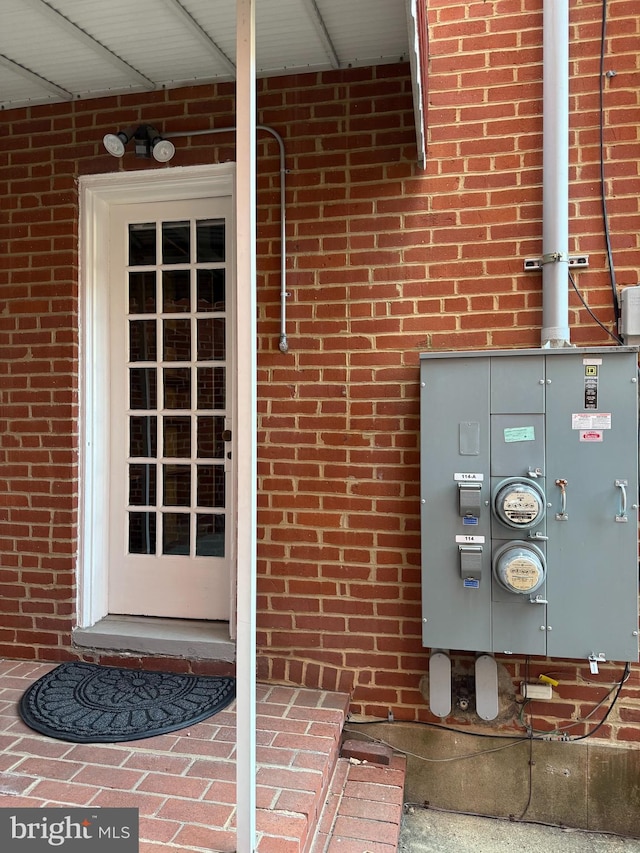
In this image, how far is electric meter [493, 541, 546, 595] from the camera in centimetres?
254

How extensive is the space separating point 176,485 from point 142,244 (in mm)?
1466

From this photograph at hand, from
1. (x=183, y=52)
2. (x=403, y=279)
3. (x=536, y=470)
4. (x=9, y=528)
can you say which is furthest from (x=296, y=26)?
(x=9, y=528)

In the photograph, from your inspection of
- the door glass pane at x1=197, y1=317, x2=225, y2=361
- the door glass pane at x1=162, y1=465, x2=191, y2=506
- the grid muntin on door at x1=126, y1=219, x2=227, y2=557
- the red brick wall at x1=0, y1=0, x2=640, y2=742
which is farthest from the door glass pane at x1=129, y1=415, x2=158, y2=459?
the red brick wall at x1=0, y1=0, x2=640, y2=742

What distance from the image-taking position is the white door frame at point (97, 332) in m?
3.29

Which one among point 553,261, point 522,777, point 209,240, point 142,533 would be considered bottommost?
point 522,777

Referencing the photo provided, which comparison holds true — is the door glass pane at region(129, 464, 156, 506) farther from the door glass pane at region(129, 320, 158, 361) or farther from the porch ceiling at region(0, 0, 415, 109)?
the porch ceiling at region(0, 0, 415, 109)

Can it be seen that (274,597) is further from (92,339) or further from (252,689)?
(92,339)

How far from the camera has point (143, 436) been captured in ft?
11.5

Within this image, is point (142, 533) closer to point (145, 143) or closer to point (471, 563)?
point (471, 563)

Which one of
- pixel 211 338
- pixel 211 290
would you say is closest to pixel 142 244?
pixel 211 290

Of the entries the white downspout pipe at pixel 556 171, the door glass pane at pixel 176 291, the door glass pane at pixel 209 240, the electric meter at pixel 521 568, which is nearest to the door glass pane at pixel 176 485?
the door glass pane at pixel 176 291

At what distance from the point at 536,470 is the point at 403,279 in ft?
3.77

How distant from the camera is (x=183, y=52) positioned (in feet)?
9.57

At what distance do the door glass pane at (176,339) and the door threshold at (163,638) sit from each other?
1.55 m
